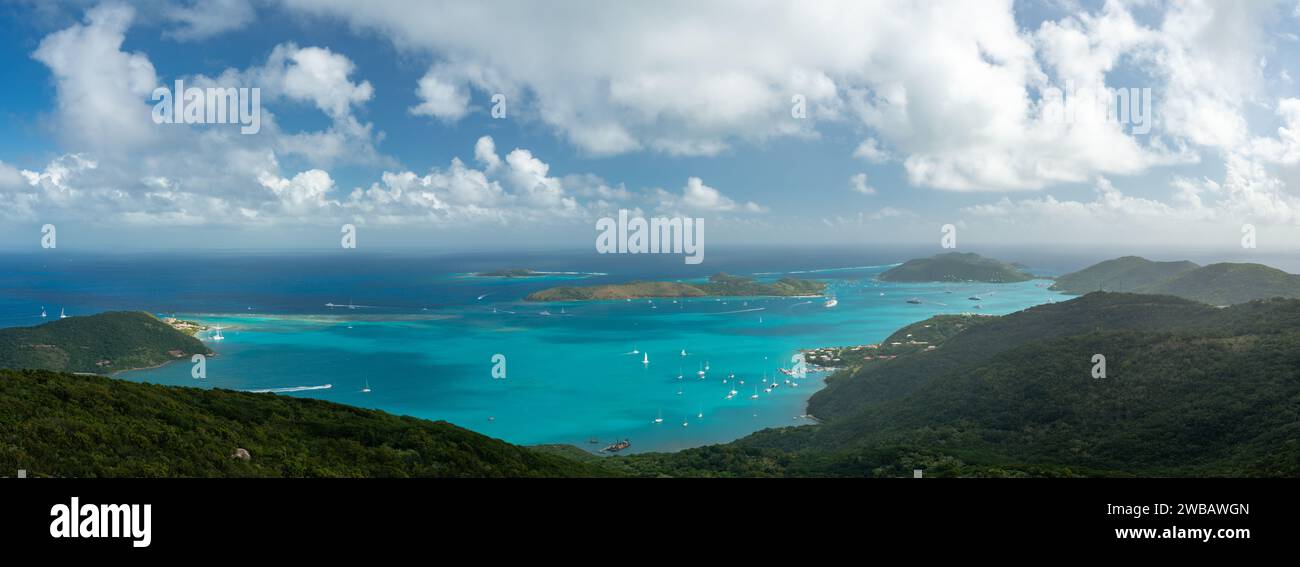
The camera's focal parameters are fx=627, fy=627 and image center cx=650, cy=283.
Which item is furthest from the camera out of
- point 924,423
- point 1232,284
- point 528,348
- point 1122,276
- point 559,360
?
point 1122,276

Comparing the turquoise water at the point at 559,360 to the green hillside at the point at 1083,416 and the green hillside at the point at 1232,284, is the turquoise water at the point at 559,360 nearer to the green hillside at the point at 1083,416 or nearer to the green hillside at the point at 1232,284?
the green hillside at the point at 1083,416

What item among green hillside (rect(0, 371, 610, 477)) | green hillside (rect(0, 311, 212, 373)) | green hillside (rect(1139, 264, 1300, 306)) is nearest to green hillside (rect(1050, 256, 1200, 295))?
green hillside (rect(1139, 264, 1300, 306))

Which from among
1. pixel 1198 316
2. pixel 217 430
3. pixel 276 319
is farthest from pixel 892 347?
pixel 276 319

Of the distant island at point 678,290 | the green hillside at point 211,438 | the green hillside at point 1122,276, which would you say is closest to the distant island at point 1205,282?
the green hillside at point 1122,276

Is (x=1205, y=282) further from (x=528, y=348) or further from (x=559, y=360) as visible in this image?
(x=528, y=348)

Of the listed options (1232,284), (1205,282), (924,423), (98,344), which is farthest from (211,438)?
(1205,282)
